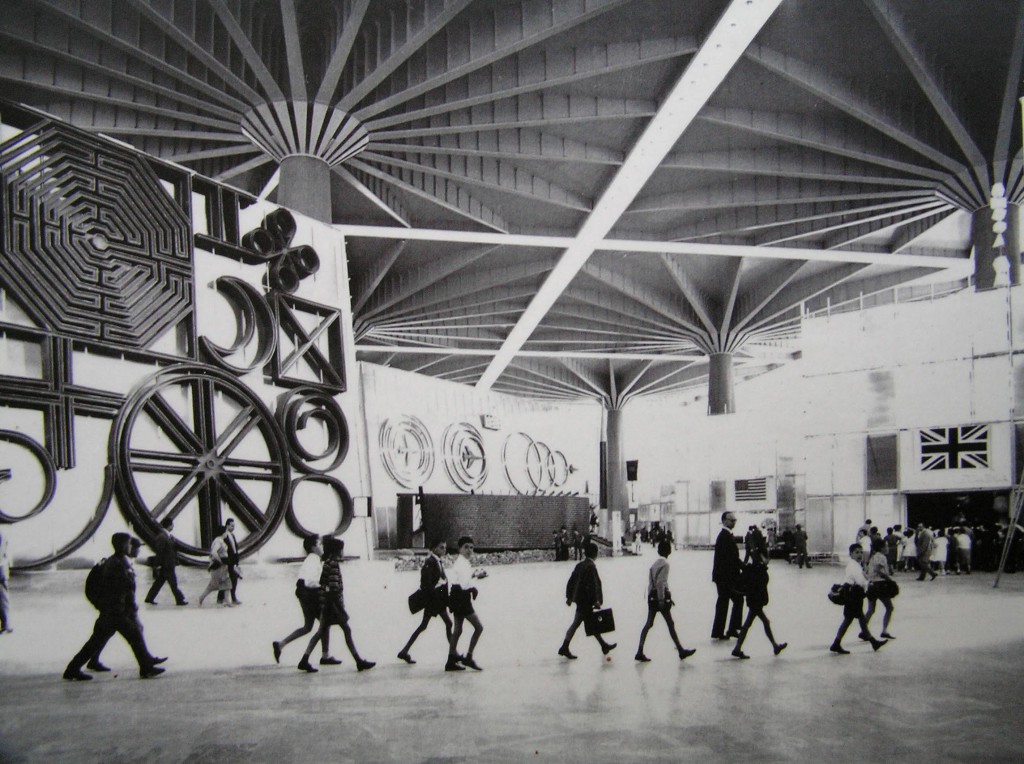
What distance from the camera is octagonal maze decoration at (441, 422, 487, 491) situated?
1293 inches

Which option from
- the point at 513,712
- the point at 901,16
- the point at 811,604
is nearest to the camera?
the point at 513,712

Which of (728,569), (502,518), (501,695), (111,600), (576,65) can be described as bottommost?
(502,518)

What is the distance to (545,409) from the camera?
1582 inches

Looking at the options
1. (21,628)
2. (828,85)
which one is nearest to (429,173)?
(828,85)

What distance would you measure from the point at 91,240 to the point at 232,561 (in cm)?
470

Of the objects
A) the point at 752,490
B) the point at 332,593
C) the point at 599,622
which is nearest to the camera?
the point at 332,593

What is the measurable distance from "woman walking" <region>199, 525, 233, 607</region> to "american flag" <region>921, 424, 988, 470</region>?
51.0ft

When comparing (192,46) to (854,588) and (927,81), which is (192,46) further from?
(927,81)

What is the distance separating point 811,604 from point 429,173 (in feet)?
56.4

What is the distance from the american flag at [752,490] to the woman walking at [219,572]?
89.7 feet

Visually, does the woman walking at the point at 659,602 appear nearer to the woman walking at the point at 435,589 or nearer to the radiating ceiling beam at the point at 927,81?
the woman walking at the point at 435,589

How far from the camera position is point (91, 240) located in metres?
11.7

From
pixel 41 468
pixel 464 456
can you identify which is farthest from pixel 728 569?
pixel 464 456

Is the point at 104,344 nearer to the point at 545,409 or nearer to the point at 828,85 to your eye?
the point at 828,85
